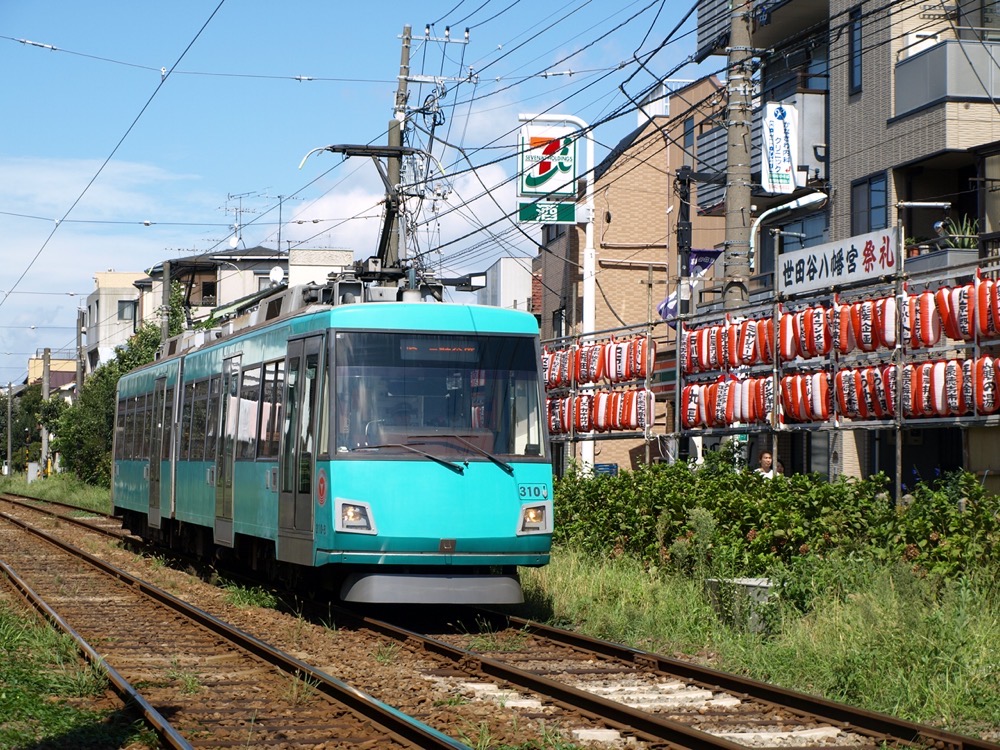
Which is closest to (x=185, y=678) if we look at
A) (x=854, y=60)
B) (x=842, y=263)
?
(x=842, y=263)

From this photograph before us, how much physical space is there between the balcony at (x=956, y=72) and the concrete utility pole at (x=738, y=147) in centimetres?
729

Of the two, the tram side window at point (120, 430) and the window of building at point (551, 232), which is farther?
the window of building at point (551, 232)

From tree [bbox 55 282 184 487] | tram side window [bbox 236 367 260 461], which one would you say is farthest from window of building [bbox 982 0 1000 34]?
tree [bbox 55 282 184 487]

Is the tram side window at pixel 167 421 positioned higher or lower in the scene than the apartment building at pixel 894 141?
lower

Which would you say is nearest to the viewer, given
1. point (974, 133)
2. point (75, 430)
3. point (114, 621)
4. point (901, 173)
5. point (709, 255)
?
point (114, 621)

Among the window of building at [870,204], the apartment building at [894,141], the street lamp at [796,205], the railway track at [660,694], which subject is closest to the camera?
the railway track at [660,694]

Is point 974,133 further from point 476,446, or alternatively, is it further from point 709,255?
point 476,446

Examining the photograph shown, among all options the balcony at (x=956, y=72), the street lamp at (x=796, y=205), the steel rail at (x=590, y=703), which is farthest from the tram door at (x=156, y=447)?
the balcony at (x=956, y=72)

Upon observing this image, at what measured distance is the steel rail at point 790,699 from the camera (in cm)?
765

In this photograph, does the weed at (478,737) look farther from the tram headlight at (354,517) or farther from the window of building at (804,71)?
the window of building at (804,71)

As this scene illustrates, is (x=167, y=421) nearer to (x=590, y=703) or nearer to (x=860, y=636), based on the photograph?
(x=860, y=636)

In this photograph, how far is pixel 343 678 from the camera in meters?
10.5

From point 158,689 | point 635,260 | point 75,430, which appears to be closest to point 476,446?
point 158,689

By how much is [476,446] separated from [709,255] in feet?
61.7
